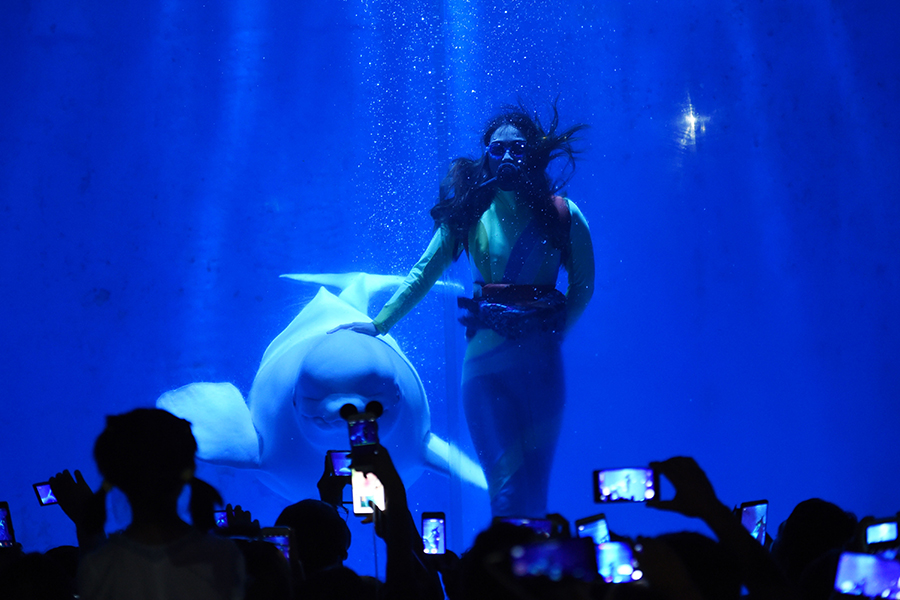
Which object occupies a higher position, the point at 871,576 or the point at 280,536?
the point at 280,536

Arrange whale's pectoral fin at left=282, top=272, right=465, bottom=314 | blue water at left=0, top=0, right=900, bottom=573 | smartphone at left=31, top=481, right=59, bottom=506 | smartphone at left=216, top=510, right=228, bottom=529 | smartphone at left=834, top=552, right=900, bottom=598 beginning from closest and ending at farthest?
1. smartphone at left=834, top=552, right=900, bottom=598
2. smartphone at left=216, top=510, right=228, bottom=529
3. smartphone at left=31, top=481, right=59, bottom=506
4. whale's pectoral fin at left=282, top=272, right=465, bottom=314
5. blue water at left=0, top=0, right=900, bottom=573

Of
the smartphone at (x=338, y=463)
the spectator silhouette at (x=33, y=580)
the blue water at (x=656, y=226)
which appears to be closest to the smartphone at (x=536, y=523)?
the smartphone at (x=338, y=463)

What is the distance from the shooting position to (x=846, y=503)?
18.5ft

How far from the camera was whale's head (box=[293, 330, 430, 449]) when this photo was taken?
138 inches

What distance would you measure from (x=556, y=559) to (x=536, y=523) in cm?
43

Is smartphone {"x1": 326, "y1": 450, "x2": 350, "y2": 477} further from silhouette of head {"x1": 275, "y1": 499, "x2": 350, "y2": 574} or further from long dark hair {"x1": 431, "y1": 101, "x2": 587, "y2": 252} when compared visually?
long dark hair {"x1": 431, "y1": 101, "x2": 587, "y2": 252}

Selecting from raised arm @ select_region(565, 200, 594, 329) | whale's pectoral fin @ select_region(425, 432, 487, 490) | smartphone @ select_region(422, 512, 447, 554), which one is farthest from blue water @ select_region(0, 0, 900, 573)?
smartphone @ select_region(422, 512, 447, 554)

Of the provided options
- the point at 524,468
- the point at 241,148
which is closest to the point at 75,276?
the point at 241,148

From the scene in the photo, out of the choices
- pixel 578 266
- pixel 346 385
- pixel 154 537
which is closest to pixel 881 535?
pixel 154 537

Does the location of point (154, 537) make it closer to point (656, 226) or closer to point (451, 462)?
point (451, 462)

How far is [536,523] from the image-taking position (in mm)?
1385

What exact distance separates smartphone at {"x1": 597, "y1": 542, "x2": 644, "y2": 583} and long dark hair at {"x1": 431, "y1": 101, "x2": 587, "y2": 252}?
2029mm

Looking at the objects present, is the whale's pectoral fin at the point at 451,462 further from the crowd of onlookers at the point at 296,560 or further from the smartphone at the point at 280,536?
the crowd of onlookers at the point at 296,560

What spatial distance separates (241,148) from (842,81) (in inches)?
195
